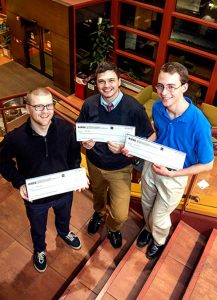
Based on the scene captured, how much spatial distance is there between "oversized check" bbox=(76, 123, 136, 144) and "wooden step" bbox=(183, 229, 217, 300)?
1.34m

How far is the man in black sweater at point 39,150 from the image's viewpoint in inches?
79.9

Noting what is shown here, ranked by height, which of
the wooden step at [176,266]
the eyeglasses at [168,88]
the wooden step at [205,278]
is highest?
the eyeglasses at [168,88]

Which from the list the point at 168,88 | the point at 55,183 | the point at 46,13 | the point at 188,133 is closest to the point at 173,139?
the point at 188,133

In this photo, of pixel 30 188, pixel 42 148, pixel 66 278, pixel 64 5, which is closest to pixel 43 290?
pixel 66 278

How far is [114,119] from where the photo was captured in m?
2.40

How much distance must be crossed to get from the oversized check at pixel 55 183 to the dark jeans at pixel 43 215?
218mm

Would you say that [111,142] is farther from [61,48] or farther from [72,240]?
[61,48]

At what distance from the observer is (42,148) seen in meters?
2.18

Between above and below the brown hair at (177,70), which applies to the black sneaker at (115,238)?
below

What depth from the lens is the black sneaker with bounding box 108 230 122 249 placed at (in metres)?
2.97

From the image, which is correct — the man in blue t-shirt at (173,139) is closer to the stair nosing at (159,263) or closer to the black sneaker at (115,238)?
the stair nosing at (159,263)

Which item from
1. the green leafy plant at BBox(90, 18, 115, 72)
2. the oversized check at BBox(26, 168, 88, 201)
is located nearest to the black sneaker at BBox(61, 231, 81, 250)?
the oversized check at BBox(26, 168, 88, 201)

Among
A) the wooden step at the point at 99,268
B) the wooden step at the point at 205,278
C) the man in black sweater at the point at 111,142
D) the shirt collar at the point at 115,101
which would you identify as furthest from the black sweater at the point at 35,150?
the wooden step at the point at 205,278

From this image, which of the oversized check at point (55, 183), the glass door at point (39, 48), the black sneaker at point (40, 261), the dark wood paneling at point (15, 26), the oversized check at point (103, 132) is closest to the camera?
the oversized check at point (55, 183)
